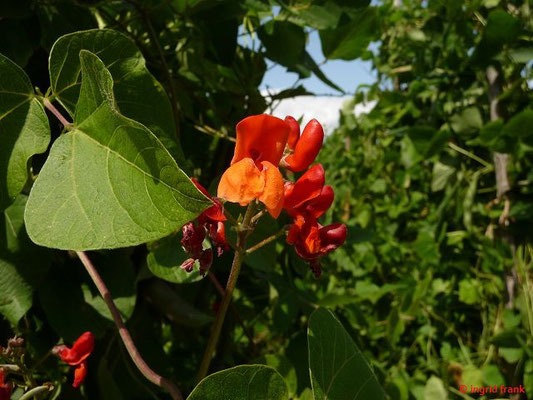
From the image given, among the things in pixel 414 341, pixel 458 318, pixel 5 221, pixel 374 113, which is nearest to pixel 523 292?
pixel 458 318

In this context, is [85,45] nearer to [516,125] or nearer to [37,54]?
[37,54]

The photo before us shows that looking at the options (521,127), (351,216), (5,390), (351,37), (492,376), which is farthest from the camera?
(351,216)

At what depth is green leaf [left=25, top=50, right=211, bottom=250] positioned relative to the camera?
1.25 feet

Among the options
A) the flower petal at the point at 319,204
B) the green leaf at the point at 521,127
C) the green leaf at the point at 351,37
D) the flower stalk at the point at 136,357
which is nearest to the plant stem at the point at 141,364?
the flower stalk at the point at 136,357

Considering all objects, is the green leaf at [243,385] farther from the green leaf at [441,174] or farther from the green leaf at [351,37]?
the green leaf at [441,174]

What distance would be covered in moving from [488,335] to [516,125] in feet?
2.59

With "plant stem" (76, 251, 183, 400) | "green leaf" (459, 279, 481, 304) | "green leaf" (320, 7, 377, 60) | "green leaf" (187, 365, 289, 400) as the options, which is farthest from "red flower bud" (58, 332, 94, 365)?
"green leaf" (459, 279, 481, 304)

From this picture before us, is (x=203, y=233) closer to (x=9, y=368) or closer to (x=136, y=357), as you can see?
(x=136, y=357)

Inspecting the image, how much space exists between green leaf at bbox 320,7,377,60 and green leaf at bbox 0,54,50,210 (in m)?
0.74

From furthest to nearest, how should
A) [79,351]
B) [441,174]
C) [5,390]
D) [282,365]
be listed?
1. [441,174]
2. [282,365]
3. [79,351]
4. [5,390]

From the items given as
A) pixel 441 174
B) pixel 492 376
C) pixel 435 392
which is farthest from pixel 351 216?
pixel 435 392

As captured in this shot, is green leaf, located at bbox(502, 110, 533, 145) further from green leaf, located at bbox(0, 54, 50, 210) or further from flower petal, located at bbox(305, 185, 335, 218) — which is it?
green leaf, located at bbox(0, 54, 50, 210)

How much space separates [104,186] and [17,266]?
Result: 36 cm

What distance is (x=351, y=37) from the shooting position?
3.74 ft
